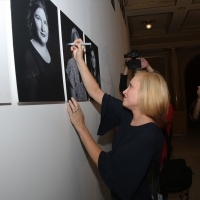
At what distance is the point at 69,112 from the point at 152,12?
5.77 meters

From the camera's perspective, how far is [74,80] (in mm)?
1312

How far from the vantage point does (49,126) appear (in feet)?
3.20

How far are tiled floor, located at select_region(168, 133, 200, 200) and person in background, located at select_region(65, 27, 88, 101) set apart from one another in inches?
113

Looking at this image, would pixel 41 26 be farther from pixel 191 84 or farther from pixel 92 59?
pixel 191 84

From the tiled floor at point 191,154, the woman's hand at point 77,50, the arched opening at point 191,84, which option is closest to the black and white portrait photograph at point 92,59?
the woman's hand at point 77,50

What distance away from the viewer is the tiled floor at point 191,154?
3.72 m

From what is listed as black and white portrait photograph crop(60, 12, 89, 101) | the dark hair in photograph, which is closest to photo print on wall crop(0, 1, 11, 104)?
the dark hair in photograph

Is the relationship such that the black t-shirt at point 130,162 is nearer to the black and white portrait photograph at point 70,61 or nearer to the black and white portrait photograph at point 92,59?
the black and white portrait photograph at point 70,61

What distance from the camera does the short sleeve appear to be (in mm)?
1653

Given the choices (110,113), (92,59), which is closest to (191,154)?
(110,113)

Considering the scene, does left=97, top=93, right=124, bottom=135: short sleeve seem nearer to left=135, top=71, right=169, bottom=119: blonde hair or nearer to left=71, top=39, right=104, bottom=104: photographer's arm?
left=71, top=39, right=104, bottom=104: photographer's arm

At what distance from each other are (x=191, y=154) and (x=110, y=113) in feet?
16.4

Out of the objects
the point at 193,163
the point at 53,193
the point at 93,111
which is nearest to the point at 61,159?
the point at 53,193

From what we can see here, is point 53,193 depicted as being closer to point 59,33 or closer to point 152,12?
point 59,33
